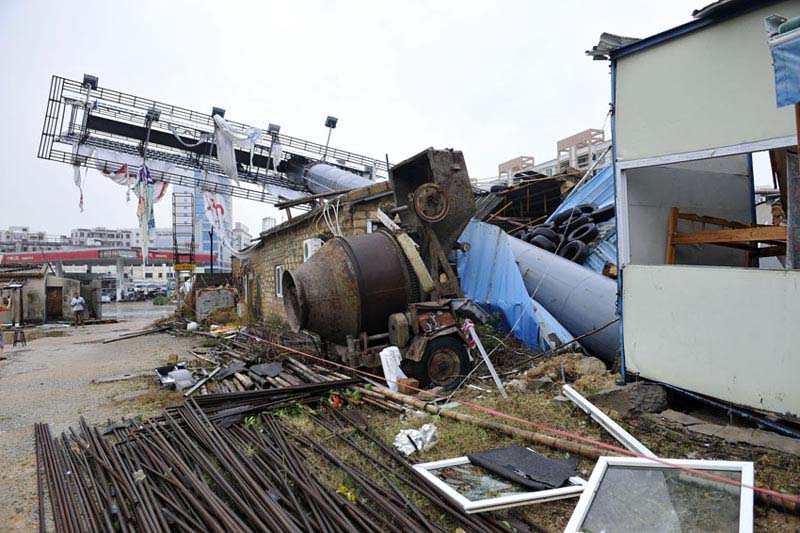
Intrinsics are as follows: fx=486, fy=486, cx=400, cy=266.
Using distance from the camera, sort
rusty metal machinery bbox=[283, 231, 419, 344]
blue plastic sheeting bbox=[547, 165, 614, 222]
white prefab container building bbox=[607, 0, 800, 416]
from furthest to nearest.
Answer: blue plastic sheeting bbox=[547, 165, 614, 222] → rusty metal machinery bbox=[283, 231, 419, 344] → white prefab container building bbox=[607, 0, 800, 416]

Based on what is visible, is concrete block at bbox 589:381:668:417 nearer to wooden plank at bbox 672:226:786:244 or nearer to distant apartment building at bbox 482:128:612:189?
wooden plank at bbox 672:226:786:244

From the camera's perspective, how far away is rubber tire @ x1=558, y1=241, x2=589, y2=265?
342 inches

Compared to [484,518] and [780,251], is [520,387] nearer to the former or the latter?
[484,518]

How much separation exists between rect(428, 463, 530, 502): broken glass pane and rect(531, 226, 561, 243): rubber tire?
671 cm

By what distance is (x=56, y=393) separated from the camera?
7758 millimetres

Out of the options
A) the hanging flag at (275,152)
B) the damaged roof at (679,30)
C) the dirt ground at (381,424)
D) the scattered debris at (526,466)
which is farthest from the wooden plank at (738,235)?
the hanging flag at (275,152)

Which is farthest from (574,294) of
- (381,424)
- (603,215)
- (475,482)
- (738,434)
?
(475,482)

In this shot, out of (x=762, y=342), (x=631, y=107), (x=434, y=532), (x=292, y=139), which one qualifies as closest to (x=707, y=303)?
(x=762, y=342)

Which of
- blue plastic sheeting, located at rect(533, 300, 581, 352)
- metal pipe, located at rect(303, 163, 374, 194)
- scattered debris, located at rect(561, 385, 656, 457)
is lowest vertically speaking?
scattered debris, located at rect(561, 385, 656, 457)

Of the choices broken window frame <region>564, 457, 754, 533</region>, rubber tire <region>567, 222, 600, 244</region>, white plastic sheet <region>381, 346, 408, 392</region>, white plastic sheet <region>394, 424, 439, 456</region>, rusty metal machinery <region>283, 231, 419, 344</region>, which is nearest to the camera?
broken window frame <region>564, 457, 754, 533</region>

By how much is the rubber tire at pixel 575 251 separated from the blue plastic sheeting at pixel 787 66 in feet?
19.3

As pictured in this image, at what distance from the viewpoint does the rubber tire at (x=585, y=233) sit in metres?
9.08

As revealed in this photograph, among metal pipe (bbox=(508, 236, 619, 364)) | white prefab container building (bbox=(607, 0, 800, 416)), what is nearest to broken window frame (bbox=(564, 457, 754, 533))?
white prefab container building (bbox=(607, 0, 800, 416))

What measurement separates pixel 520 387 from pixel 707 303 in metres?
2.27
